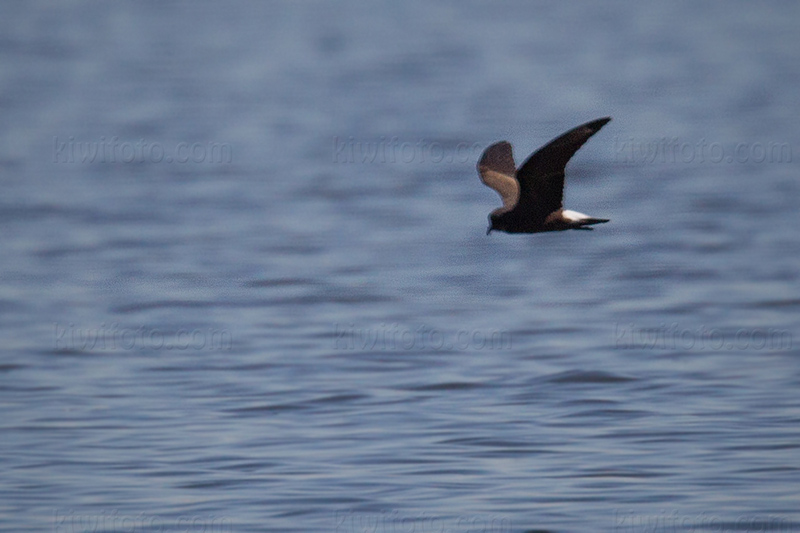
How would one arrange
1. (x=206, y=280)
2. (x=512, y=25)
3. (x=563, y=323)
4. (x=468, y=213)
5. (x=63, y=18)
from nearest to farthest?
(x=563, y=323) < (x=206, y=280) < (x=468, y=213) < (x=512, y=25) < (x=63, y=18)

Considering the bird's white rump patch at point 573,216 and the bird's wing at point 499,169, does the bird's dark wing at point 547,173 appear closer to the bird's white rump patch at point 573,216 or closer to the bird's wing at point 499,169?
the bird's white rump patch at point 573,216

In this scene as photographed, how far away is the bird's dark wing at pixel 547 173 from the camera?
8375 mm

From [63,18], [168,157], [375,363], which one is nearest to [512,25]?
[63,18]

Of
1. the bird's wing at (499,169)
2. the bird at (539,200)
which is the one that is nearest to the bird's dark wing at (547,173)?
the bird at (539,200)

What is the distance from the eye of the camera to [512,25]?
44.4m

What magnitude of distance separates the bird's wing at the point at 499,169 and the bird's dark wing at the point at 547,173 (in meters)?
0.50

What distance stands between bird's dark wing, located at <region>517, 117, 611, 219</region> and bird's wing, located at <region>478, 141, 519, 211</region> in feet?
1.65

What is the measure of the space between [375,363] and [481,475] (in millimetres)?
3060

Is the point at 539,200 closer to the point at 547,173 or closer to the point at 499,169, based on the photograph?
the point at 547,173

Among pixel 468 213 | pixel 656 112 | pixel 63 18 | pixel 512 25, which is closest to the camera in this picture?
pixel 468 213

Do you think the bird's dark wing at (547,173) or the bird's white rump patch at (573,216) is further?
the bird's white rump patch at (573,216)

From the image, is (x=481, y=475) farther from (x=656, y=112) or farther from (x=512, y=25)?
(x=512, y=25)

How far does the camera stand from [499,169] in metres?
9.83

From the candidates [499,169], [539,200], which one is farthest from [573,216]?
[499,169]
